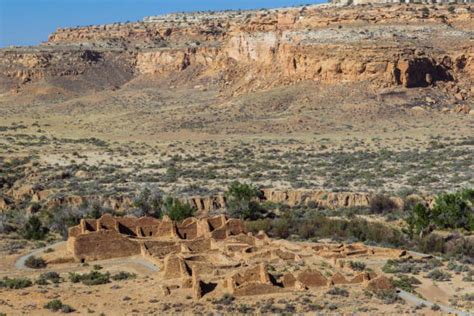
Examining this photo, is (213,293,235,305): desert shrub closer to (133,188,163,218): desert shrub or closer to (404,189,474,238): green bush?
(404,189,474,238): green bush

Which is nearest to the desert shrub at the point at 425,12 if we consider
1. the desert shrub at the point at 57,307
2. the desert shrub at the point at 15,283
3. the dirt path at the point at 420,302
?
the dirt path at the point at 420,302

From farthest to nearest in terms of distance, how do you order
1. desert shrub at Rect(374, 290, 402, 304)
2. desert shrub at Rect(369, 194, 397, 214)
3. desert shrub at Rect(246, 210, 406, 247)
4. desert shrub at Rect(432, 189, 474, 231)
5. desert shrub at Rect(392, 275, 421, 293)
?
desert shrub at Rect(369, 194, 397, 214)
desert shrub at Rect(432, 189, 474, 231)
desert shrub at Rect(246, 210, 406, 247)
desert shrub at Rect(392, 275, 421, 293)
desert shrub at Rect(374, 290, 402, 304)

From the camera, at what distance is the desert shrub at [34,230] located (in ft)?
106

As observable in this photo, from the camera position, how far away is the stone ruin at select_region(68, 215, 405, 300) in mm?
23766

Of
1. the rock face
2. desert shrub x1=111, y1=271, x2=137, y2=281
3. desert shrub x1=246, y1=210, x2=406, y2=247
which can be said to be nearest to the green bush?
desert shrub x1=246, y1=210, x2=406, y2=247

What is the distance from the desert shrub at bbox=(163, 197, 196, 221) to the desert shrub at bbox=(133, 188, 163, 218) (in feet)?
1.16

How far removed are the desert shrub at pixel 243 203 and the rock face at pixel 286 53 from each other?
1350 inches

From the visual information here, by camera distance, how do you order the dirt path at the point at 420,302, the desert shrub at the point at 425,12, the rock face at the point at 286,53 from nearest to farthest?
the dirt path at the point at 420,302 → the rock face at the point at 286,53 → the desert shrub at the point at 425,12

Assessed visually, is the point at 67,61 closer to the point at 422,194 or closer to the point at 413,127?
the point at 413,127

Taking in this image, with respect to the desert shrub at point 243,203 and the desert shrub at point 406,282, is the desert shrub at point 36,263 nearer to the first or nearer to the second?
the desert shrub at point 243,203

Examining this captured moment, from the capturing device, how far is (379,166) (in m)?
48.6

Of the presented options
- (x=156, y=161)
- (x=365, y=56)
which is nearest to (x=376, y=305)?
(x=156, y=161)

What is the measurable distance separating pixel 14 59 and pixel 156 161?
6871 cm

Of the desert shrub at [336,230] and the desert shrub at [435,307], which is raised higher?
the desert shrub at [336,230]
